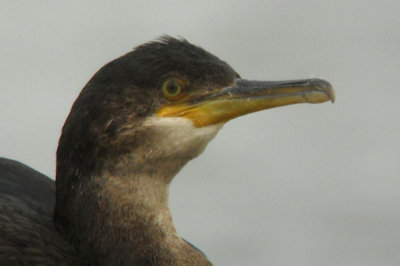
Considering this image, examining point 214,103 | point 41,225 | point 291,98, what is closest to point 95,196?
point 41,225

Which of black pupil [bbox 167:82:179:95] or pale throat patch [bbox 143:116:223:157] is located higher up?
black pupil [bbox 167:82:179:95]

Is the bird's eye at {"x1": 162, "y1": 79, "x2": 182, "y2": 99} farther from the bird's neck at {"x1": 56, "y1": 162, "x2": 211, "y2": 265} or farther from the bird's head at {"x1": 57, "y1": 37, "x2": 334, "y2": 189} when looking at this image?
the bird's neck at {"x1": 56, "y1": 162, "x2": 211, "y2": 265}

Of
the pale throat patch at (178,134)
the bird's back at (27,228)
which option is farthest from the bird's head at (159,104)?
the bird's back at (27,228)

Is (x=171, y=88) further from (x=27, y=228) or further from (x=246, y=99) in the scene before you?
(x=27, y=228)

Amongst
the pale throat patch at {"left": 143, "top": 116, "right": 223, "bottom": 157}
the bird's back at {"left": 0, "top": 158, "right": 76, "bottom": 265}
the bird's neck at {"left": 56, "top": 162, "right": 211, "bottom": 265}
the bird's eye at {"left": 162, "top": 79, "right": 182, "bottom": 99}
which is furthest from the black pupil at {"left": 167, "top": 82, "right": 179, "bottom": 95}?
the bird's back at {"left": 0, "top": 158, "right": 76, "bottom": 265}

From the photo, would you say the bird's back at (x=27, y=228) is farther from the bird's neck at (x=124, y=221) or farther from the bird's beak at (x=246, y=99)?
the bird's beak at (x=246, y=99)

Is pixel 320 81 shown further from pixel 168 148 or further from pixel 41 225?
pixel 41 225
